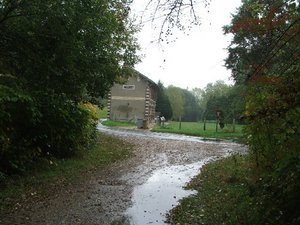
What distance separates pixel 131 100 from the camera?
165 ft

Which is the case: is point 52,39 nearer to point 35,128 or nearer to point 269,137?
point 35,128

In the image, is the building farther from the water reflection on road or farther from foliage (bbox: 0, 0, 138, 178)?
foliage (bbox: 0, 0, 138, 178)

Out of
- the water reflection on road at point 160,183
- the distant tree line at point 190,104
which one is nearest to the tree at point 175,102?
the distant tree line at point 190,104

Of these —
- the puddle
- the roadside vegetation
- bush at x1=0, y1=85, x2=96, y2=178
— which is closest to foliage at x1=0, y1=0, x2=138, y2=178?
bush at x1=0, y1=85, x2=96, y2=178

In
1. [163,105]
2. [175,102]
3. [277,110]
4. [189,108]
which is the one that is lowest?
[277,110]

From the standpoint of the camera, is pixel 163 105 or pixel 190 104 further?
pixel 190 104

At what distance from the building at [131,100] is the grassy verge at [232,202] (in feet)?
117

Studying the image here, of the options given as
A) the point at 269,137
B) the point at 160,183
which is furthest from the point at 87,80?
the point at 269,137

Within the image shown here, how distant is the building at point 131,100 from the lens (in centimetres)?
4956

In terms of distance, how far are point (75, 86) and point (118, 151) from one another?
4.82 meters

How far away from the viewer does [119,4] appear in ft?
50.1

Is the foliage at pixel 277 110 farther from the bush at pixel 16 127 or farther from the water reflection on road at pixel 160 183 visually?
the bush at pixel 16 127

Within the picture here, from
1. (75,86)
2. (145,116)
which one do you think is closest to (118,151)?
(75,86)

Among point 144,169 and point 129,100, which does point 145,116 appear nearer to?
point 129,100
